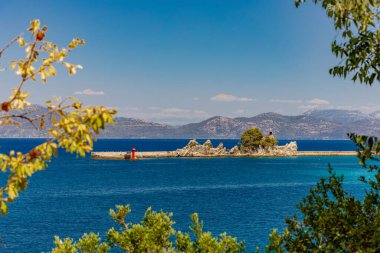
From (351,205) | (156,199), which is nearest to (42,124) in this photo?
(351,205)

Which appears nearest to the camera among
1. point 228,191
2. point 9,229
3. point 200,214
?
point 9,229

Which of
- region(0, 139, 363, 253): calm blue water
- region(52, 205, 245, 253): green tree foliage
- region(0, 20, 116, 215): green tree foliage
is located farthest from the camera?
region(0, 139, 363, 253): calm blue water

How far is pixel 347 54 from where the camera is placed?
1080 centimetres

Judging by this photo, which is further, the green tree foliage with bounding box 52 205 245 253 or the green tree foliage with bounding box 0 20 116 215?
the green tree foliage with bounding box 52 205 245 253

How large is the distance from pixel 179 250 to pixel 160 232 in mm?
1473

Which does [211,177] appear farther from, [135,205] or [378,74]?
[378,74]

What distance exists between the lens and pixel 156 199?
294 feet

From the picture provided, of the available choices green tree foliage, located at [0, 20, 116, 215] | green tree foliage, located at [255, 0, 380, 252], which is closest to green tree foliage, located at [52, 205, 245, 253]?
green tree foliage, located at [255, 0, 380, 252]

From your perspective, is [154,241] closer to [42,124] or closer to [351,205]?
[351,205]

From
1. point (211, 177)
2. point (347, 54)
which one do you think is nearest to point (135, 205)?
point (211, 177)

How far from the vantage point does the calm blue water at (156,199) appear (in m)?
60.3

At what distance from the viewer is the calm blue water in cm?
6034

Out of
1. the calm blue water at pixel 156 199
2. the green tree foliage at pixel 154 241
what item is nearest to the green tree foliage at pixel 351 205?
the green tree foliage at pixel 154 241

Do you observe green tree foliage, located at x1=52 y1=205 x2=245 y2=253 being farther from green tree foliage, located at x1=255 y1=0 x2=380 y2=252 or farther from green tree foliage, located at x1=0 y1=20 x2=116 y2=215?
green tree foliage, located at x1=0 y1=20 x2=116 y2=215
